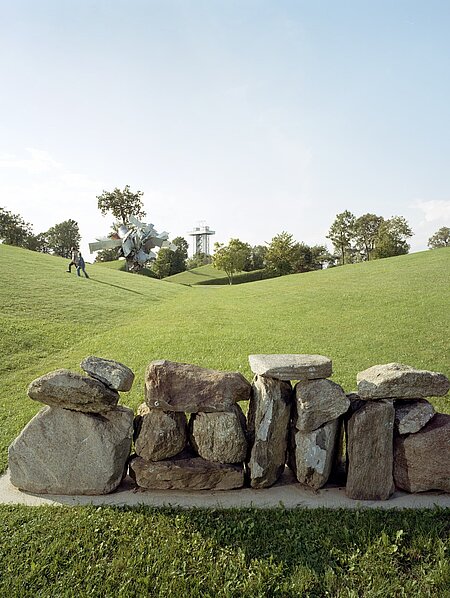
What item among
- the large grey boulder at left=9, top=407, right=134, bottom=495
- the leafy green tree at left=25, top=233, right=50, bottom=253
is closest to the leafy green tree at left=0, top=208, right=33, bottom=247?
the leafy green tree at left=25, top=233, right=50, bottom=253

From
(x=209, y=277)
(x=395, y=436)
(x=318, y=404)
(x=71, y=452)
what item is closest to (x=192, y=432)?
(x=71, y=452)

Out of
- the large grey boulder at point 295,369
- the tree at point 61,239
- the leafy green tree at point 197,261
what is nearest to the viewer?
the large grey boulder at point 295,369

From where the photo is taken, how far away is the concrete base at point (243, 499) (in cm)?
492

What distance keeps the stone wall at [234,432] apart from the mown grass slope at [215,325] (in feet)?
5.83

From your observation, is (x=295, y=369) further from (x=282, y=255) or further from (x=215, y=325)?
(x=282, y=255)

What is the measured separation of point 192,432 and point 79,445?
55.6 inches

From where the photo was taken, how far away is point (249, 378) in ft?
32.9

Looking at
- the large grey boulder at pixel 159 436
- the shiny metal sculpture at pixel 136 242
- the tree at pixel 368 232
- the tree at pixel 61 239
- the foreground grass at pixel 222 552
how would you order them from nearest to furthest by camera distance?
the foreground grass at pixel 222 552
the large grey boulder at pixel 159 436
the shiny metal sculpture at pixel 136 242
the tree at pixel 368 232
the tree at pixel 61 239

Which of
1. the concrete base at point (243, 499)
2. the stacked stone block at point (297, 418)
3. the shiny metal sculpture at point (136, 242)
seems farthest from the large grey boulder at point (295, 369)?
the shiny metal sculpture at point (136, 242)

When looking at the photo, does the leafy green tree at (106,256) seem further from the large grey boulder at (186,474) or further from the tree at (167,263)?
the large grey boulder at (186,474)

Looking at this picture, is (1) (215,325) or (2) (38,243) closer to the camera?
(1) (215,325)

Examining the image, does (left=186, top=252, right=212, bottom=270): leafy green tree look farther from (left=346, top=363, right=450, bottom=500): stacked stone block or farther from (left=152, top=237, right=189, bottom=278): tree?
(left=346, top=363, right=450, bottom=500): stacked stone block

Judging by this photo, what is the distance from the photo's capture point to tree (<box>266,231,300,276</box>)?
60.5 metres

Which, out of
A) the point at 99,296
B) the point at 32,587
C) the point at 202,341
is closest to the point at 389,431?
the point at 32,587
